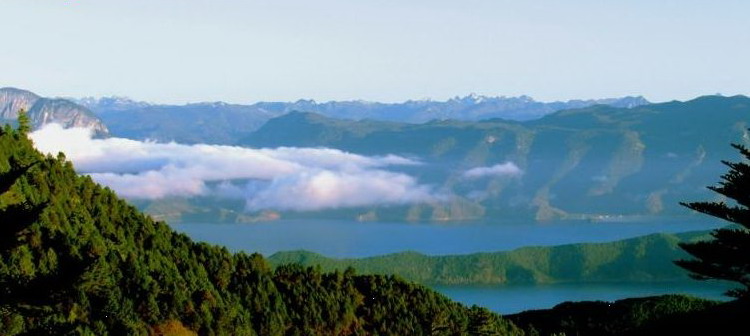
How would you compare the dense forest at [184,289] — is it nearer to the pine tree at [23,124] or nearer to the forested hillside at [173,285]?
the forested hillside at [173,285]

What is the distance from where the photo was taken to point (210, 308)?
80.1 meters

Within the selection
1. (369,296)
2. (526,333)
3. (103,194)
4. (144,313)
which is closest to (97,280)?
(144,313)

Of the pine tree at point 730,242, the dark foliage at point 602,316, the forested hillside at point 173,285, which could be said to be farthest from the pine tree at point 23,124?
the pine tree at point 730,242

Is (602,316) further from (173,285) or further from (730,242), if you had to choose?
(730,242)

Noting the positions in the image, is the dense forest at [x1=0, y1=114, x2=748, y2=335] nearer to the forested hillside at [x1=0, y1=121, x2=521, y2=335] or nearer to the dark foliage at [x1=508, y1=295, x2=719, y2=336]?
the forested hillside at [x1=0, y1=121, x2=521, y2=335]

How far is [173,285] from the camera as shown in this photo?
79312 mm

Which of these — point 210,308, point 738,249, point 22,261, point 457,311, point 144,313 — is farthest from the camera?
point 457,311

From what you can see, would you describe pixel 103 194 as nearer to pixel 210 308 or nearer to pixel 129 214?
pixel 129 214

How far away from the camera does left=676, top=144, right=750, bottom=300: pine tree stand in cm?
4006

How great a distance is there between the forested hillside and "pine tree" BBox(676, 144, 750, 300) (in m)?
33.3

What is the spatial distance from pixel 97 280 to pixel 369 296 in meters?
87.5

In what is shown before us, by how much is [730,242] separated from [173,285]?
52.2 m

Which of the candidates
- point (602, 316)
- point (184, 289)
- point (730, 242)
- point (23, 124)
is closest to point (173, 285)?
point (184, 289)

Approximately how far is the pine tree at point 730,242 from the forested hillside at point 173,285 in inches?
1310
